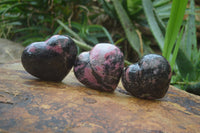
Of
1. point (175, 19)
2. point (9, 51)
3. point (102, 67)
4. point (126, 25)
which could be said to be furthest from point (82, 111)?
point (9, 51)

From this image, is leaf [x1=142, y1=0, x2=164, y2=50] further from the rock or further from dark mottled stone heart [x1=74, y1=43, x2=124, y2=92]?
the rock

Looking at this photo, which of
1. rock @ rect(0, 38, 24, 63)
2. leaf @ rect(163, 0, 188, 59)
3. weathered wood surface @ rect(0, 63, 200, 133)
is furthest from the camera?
rock @ rect(0, 38, 24, 63)

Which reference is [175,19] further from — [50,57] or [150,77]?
[50,57]

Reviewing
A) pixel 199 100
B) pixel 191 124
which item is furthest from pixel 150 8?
pixel 191 124

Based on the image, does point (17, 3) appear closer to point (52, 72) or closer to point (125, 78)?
point (52, 72)

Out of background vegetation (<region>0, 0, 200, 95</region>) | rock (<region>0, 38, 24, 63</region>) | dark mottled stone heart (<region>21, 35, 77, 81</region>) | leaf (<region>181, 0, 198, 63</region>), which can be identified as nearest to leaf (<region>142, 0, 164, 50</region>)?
background vegetation (<region>0, 0, 200, 95</region>)

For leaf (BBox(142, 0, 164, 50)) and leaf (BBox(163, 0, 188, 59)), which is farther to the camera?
leaf (BBox(142, 0, 164, 50))

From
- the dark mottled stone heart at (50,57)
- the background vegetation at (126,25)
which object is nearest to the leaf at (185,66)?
the background vegetation at (126,25)
